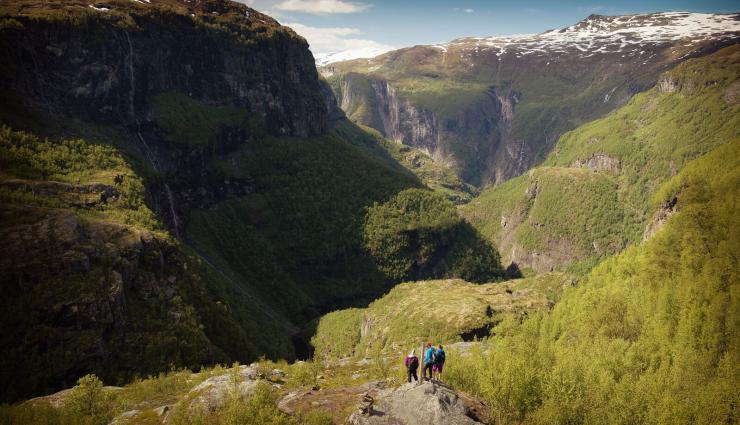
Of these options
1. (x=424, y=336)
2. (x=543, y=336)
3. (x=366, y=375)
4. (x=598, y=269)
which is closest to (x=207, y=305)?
(x=424, y=336)

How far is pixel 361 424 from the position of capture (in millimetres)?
57375

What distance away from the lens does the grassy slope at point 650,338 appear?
65.3 meters

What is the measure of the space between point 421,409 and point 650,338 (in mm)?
67247

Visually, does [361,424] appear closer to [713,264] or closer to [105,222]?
[713,264]

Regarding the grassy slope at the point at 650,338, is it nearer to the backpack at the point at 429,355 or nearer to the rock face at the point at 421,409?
the rock face at the point at 421,409

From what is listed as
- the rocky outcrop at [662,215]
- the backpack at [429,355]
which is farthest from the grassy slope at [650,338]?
the backpack at [429,355]

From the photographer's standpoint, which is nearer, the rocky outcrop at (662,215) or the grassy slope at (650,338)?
the grassy slope at (650,338)

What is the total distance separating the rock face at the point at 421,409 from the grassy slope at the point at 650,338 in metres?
5.84

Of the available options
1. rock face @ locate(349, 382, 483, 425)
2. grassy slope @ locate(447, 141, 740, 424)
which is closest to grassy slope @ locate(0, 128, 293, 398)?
rock face @ locate(349, 382, 483, 425)

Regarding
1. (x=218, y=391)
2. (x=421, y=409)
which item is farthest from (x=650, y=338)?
(x=218, y=391)

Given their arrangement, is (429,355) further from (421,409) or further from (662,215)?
(662,215)

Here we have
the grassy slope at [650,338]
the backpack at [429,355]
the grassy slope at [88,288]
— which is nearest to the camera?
the backpack at [429,355]

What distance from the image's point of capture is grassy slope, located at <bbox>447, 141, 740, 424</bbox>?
65312 millimetres

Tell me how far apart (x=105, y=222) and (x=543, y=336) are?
13446 cm
